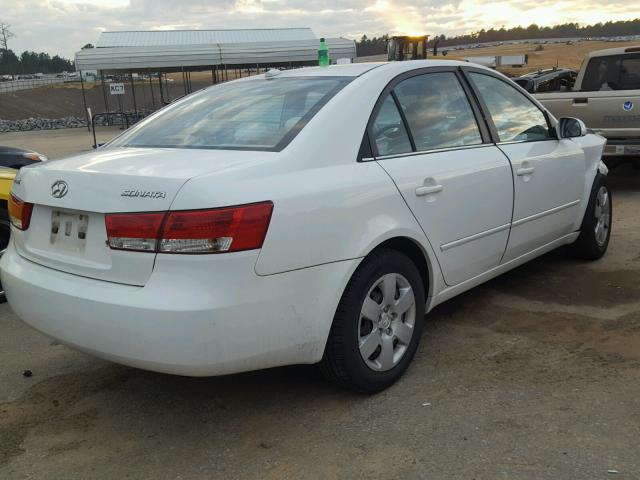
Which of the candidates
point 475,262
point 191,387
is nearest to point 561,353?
point 475,262

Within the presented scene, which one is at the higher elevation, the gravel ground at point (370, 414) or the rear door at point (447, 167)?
the rear door at point (447, 167)

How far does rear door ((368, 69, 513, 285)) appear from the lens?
3348mm

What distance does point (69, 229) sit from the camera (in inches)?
113

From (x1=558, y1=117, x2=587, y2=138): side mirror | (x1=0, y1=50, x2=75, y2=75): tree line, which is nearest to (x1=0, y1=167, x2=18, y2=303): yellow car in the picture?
(x1=558, y1=117, x2=587, y2=138): side mirror

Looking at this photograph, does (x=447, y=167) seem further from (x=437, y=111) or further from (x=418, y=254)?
(x=418, y=254)

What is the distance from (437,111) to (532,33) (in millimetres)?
123913

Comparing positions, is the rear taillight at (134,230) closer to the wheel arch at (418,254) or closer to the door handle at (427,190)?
the wheel arch at (418,254)

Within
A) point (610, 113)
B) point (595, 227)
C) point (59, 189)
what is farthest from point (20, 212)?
point (610, 113)

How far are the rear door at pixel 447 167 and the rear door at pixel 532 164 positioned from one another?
0.50 feet

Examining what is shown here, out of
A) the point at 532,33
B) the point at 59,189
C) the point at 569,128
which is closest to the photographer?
the point at 59,189

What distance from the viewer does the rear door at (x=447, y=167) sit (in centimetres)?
335

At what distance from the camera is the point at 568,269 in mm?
5297

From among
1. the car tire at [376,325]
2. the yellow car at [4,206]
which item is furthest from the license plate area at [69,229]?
the yellow car at [4,206]

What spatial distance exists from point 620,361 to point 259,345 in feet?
6.90
